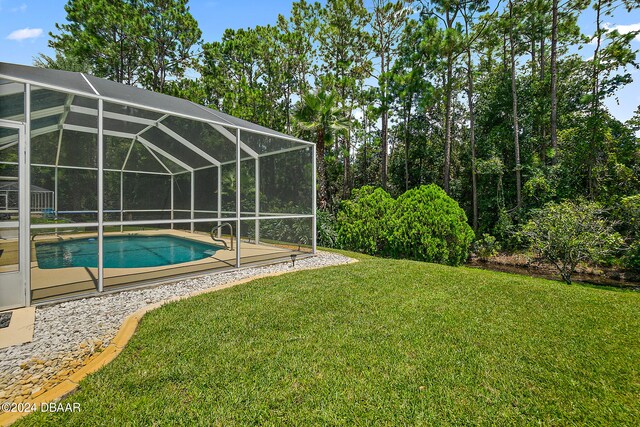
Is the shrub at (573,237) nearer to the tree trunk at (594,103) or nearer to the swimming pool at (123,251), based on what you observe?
the tree trunk at (594,103)

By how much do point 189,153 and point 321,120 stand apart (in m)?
5.34

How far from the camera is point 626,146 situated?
36.4 ft

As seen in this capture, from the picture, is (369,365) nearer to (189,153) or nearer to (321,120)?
(189,153)

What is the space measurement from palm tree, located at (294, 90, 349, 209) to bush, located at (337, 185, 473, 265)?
260cm

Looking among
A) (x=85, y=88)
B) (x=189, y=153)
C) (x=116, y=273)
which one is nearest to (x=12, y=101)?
(x=85, y=88)

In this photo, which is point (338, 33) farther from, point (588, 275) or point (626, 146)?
point (588, 275)

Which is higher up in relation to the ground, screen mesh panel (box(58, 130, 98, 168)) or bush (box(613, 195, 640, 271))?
screen mesh panel (box(58, 130, 98, 168))

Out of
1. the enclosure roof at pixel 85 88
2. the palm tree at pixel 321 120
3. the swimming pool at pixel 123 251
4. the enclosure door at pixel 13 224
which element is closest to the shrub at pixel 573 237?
the palm tree at pixel 321 120

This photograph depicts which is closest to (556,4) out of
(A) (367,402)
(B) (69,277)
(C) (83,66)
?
(A) (367,402)

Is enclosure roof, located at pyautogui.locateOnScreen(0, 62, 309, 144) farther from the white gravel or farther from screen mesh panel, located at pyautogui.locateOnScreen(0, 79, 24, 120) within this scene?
the white gravel

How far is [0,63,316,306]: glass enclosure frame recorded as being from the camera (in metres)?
4.27

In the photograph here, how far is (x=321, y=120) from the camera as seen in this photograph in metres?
11.9

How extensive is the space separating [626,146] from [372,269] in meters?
11.9

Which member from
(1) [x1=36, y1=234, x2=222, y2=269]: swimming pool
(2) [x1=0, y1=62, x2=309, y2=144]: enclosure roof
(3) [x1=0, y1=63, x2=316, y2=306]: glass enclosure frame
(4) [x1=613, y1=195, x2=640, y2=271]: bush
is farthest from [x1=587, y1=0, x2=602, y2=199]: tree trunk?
(1) [x1=36, y1=234, x2=222, y2=269]: swimming pool
